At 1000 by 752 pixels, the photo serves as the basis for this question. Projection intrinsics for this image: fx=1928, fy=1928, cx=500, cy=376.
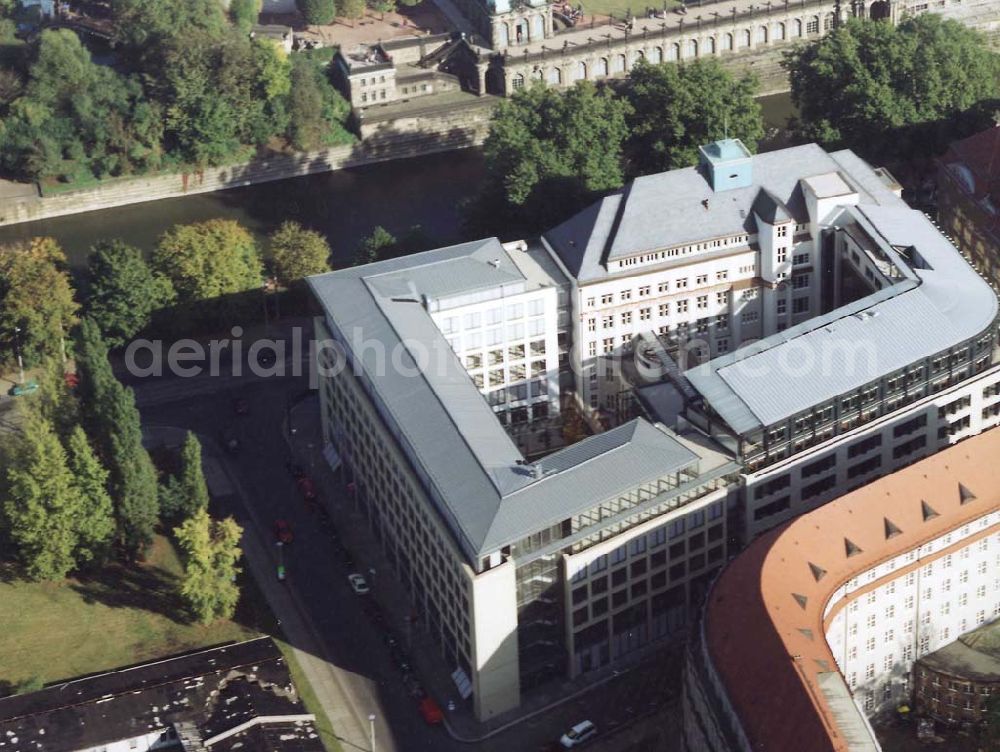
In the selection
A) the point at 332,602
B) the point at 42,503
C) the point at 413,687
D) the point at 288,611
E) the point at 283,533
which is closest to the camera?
the point at 413,687

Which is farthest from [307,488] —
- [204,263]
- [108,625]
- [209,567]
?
[204,263]

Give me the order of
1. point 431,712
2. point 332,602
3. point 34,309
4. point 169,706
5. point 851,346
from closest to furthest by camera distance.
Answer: point 169,706 → point 431,712 → point 851,346 → point 332,602 → point 34,309

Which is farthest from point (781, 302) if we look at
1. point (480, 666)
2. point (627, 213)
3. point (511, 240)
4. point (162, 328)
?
point (162, 328)

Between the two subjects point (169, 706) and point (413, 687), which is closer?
point (169, 706)

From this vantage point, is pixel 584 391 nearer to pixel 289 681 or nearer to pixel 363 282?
pixel 363 282

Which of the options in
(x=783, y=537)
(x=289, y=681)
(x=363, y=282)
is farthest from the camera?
(x=363, y=282)

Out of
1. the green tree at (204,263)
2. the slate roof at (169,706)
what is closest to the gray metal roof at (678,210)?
the green tree at (204,263)

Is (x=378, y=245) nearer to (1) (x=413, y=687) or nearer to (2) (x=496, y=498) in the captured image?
(1) (x=413, y=687)
